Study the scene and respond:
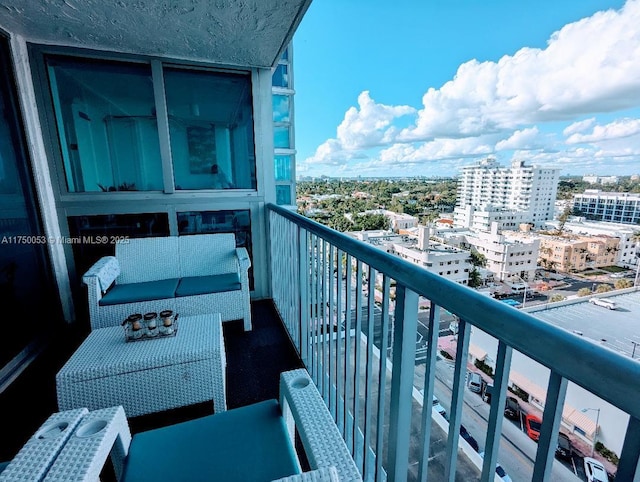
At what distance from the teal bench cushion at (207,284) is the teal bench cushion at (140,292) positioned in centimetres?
8

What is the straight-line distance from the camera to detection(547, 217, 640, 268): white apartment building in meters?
1.93

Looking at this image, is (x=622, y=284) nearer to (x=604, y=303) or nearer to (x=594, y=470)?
(x=604, y=303)

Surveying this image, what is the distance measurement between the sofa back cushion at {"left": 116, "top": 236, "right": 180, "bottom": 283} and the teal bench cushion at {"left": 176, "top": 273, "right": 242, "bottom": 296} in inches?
9.5

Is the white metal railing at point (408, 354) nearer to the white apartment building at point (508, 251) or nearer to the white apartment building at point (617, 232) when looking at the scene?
the white apartment building at point (508, 251)

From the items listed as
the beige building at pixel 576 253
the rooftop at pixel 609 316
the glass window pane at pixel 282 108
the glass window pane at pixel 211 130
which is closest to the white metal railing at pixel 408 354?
the rooftop at pixel 609 316

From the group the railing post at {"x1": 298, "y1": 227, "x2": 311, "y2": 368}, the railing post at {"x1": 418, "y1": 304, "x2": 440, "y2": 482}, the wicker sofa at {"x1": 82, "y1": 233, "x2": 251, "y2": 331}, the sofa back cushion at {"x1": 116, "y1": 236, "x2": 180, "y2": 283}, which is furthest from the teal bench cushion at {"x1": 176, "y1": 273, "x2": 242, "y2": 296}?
the railing post at {"x1": 418, "y1": 304, "x2": 440, "y2": 482}

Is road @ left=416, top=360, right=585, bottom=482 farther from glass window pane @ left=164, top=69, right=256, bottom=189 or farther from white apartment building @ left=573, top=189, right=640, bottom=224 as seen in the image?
glass window pane @ left=164, top=69, right=256, bottom=189

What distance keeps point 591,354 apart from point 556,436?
0.66ft

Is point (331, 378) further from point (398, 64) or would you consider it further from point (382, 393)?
point (398, 64)

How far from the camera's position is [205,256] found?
11.2 ft

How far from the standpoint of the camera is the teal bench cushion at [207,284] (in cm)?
283

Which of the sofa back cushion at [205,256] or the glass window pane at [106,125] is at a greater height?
the glass window pane at [106,125]

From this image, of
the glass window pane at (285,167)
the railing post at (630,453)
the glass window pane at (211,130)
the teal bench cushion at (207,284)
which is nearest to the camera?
the railing post at (630,453)

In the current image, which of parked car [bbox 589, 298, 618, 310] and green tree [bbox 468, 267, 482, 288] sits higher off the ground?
green tree [bbox 468, 267, 482, 288]
